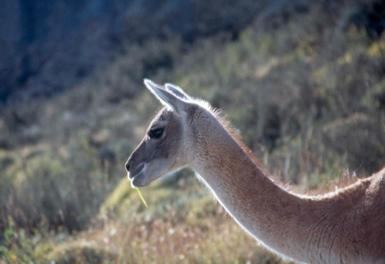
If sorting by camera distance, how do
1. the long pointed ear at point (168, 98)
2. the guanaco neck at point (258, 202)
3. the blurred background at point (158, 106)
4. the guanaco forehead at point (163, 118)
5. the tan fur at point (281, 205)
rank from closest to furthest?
the tan fur at point (281, 205) → the guanaco neck at point (258, 202) → the long pointed ear at point (168, 98) → the guanaco forehead at point (163, 118) → the blurred background at point (158, 106)

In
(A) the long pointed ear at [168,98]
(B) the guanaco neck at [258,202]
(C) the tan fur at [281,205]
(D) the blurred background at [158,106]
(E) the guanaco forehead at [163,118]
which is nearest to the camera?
(C) the tan fur at [281,205]

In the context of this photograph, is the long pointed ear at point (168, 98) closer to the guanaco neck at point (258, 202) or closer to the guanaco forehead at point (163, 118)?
the guanaco forehead at point (163, 118)

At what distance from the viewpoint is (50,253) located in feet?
22.8

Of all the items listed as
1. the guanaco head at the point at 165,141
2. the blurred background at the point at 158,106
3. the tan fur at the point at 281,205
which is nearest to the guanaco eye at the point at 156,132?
the guanaco head at the point at 165,141

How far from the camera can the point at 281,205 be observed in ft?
14.4

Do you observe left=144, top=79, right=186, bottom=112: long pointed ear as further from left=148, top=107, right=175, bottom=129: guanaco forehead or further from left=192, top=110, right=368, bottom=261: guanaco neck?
left=192, top=110, right=368, bottom=261: guanaco neck

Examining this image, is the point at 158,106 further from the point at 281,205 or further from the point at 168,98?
the point at 281,205

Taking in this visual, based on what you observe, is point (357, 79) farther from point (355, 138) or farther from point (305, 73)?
point (355, 138)

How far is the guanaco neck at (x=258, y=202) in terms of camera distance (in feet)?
14.2

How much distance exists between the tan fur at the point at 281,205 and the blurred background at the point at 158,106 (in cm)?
35

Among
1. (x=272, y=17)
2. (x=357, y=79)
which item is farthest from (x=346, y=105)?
(x=272, y=17)

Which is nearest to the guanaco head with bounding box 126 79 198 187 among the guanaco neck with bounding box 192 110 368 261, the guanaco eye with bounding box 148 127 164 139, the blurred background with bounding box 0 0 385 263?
the guanaco eye with bounding box 148 127 164 139

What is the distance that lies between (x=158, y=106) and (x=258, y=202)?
1374 centimetres

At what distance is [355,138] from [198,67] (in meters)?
11.7
